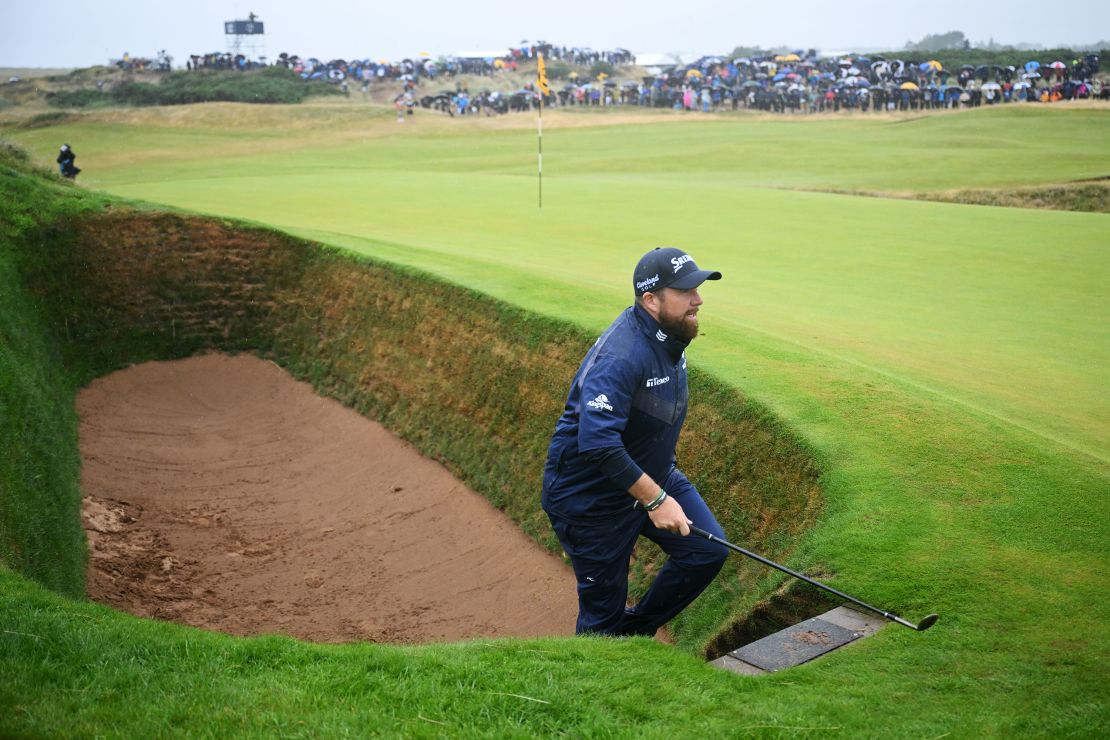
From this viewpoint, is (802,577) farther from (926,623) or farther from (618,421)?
(618,421)

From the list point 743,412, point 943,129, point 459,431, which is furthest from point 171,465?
point 943,129

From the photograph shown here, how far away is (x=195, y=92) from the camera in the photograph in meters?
81.3

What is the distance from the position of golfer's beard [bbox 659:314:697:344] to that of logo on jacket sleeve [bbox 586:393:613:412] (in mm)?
Result: 655

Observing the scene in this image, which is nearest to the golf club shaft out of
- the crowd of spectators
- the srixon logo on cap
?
the srixon logo on cap

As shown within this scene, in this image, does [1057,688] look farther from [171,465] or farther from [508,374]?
[171,465]

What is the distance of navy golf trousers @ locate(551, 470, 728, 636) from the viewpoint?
257 inches

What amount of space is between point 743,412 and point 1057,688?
185 inches

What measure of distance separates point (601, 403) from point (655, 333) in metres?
0.63

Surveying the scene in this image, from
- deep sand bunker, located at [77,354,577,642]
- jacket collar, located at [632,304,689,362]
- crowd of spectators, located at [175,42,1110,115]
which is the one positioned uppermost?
crowd of spectators, located at [175,42,1110,115]

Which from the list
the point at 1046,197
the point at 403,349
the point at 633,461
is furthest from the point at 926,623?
the point at 1046,197

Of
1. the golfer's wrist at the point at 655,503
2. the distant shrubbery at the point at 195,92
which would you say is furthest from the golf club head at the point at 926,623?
the distant shrubbery at the point at 195,92

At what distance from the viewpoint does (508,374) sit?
12.5 m

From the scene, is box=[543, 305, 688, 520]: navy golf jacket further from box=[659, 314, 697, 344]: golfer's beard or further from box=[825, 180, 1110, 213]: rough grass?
box=[825, 180, 1110, 213]: rough grass

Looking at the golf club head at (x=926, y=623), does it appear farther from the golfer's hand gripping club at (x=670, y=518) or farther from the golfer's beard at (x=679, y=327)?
the golfer's beard at (x=679, y=327)
